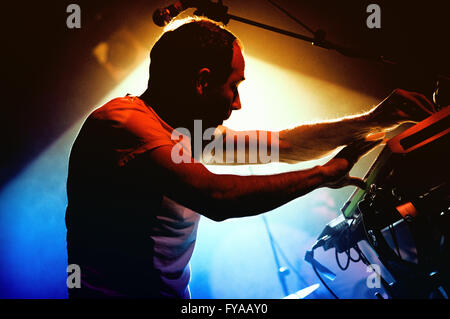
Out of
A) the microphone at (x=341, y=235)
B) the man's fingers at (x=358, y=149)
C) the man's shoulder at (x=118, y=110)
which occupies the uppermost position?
the man's shoulder at (x=118, y=110)

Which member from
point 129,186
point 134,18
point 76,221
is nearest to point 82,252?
point 76,221

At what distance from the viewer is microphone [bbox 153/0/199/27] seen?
105cm

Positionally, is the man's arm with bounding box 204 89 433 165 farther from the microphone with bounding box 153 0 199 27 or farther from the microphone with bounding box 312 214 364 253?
the microphone with bounding box 153 0 199 27

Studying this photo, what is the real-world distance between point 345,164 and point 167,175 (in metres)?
0.73

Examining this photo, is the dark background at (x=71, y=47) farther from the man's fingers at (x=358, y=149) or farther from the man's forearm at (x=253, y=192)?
the man's forearm at (x=253, y=192)

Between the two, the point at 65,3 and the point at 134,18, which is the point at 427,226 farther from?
the point at 65,3

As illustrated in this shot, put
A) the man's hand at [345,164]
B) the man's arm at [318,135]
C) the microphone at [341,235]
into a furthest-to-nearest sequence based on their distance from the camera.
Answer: the microphone at [341,235] → the man's arm at [318,135] → the man's hand at [345,164]

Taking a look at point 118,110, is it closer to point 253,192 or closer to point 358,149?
point 253,192

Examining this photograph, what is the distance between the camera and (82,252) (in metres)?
1.11

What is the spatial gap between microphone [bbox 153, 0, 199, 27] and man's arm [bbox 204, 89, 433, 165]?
0.87m

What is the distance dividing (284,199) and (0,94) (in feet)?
13.2

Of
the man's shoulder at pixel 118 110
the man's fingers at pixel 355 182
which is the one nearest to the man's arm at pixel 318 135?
the man's fingers at pixel 355 182

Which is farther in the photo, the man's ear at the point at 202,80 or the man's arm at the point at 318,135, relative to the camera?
the man's ear at the point at 202,80

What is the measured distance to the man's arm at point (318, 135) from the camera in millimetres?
1102
